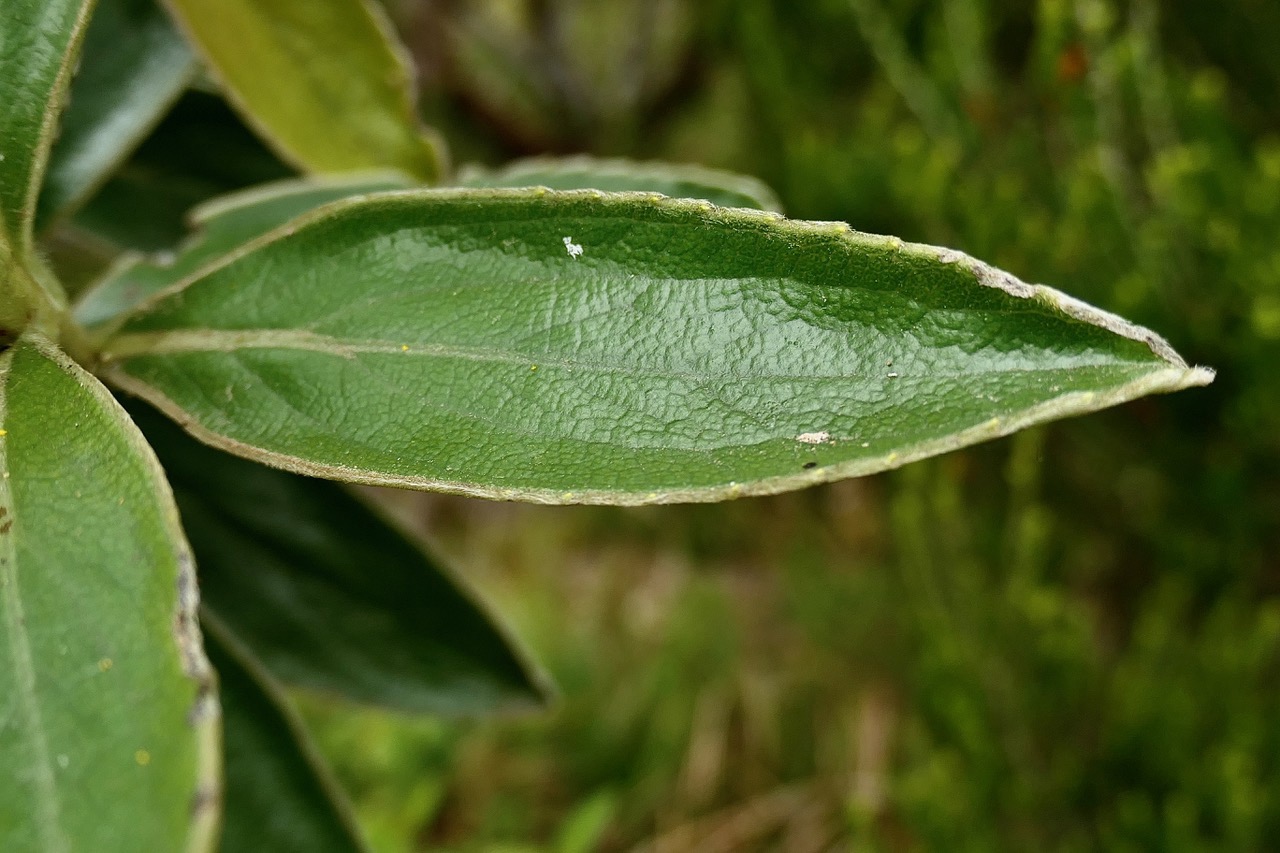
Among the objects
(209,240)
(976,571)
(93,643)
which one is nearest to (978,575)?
(976,571)

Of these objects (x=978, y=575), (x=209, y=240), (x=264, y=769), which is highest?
(x=209, y=240)

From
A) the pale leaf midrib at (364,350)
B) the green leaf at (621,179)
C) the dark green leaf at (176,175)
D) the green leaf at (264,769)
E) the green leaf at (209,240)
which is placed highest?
the dark green leaf at (176,175)

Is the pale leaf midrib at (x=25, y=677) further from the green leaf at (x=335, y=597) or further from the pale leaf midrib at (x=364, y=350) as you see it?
the green leaf at (x=335, y=597)

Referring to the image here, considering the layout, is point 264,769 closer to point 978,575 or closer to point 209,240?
point 209,240

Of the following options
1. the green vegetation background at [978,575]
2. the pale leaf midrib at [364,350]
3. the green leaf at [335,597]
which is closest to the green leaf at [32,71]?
the pale leaf midrib at [364,350]

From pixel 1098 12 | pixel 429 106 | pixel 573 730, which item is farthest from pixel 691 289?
pixel 429 106

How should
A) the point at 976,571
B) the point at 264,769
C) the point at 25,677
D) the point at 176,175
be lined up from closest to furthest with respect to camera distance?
the point at 25,677, the point at 264,769, the point at 176,175, the point at 976,571

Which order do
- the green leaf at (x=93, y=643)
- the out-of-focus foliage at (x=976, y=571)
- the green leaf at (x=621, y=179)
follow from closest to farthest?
the green leaf at (x=93, y=643), the green leaf at (x=621, y=179), the out-of-focus foliage at (x=976, y=571)
